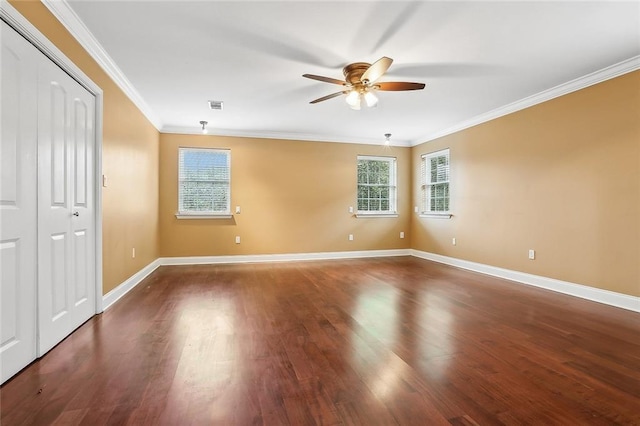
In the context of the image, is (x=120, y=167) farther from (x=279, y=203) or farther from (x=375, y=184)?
(x=375, y=184)

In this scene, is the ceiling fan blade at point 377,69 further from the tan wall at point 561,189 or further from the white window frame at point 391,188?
→ the white window frame at point 391,188

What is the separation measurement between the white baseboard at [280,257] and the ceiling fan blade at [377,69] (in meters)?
3.84

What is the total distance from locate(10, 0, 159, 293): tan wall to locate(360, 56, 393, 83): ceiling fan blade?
2.42 meters

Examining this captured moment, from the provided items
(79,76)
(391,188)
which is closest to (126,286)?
(79,76)

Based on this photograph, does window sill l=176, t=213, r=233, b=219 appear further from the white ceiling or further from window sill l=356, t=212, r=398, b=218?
window sill l=356, t=212, r=398, b=218

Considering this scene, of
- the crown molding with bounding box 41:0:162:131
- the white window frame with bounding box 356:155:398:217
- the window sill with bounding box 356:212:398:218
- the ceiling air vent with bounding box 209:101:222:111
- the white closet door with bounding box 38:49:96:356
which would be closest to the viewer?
the white closet door with bounding box 38:49:96:356

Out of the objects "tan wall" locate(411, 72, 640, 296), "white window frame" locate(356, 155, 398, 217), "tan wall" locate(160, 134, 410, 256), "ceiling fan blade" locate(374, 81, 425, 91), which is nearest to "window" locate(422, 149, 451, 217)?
"tan wall" locate(411, 72, 640, 296)

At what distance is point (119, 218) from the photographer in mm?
3383

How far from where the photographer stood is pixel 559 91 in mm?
3691

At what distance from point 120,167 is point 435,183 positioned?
5.29m

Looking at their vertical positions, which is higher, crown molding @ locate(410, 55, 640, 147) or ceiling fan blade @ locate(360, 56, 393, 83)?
crown molding @ locate(410, 55, 640, 147)

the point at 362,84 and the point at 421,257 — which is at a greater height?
the point at 362,84

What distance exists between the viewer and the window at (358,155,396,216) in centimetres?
645

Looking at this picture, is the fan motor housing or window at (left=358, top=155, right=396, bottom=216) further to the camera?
window at (left=358, top=155, right=396, bottom=216)
